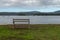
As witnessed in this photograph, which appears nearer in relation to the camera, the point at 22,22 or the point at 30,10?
the point at 22,22

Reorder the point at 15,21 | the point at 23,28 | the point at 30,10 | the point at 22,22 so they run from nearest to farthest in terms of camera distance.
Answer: the point at 23,28, the point at 15,21, the point at 22,22, the point at 30,10

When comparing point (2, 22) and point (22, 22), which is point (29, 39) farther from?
point (2, 22)

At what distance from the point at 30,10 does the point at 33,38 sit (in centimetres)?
767

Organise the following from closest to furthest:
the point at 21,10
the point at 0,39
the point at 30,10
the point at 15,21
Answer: the point at 0,39 < the point at 15,21 < the point at 30,10 < the point at 21,10

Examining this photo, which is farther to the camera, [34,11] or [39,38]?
[34,11]

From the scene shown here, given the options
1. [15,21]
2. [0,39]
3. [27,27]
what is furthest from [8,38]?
[15,21]

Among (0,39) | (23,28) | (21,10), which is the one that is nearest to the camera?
(0,39)

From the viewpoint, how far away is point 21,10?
14938 mm

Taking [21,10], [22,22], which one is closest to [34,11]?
[21,10]

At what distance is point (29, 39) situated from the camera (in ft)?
19.1

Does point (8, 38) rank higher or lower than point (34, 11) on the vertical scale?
higher

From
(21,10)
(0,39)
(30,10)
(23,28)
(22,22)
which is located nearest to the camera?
(0,39)

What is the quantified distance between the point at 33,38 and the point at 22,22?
329 centimetres

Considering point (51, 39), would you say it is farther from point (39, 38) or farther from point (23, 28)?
point (23, 28)
